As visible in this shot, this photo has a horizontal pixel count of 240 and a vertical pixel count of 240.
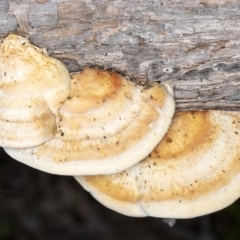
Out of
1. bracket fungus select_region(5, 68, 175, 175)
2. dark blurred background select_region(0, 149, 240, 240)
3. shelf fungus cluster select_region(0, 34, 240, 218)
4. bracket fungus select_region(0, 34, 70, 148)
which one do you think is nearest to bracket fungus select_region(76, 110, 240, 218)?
shelf fungus cluster select_region(0, 34, 240, 218)

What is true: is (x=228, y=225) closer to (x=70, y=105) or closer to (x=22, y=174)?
(x=22, y=174)

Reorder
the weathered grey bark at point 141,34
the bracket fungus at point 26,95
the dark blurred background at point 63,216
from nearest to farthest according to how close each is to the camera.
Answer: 1. the bracket fungus at point 26,95
2. the weathered grey bark at point 141,34
3. the dark blurred background at point 63,216

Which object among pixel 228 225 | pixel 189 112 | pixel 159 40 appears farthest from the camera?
pixel 228 225

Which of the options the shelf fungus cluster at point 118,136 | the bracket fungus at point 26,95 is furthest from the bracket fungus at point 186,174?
the bracket fungus at point 26,95

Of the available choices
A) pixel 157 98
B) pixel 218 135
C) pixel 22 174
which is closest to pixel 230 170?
pixel 218 135

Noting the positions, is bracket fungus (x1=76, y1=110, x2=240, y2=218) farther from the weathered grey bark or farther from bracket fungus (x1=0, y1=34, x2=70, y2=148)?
bracket fungus (x1=0, y1=34, x2=70, y2=148)

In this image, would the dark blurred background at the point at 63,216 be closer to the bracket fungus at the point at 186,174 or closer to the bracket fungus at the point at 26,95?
the bracket fungus at the point at 186,174
